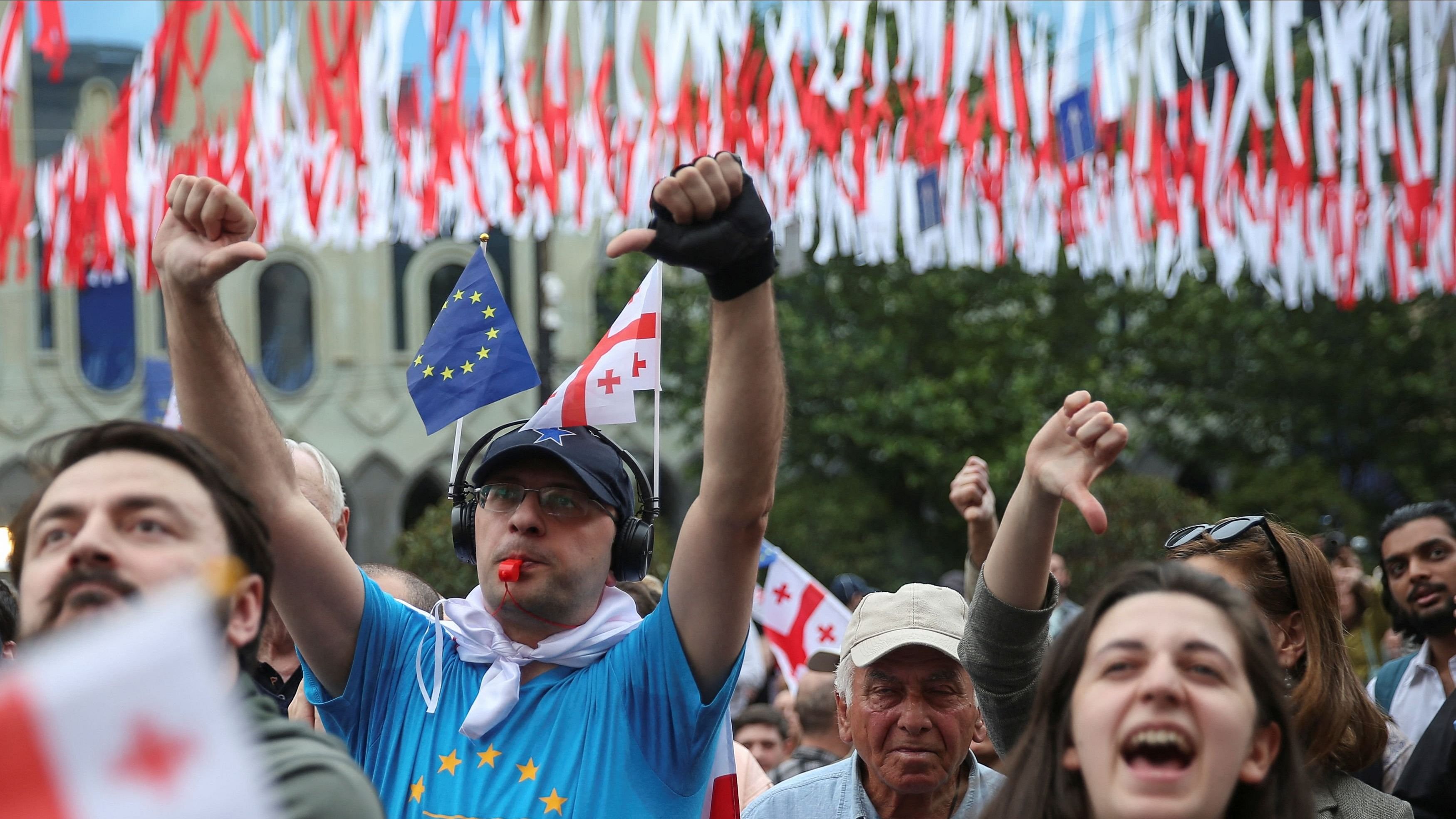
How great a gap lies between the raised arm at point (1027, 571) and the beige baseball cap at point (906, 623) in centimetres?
49

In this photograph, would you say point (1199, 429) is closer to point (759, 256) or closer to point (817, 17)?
point (817, 17)

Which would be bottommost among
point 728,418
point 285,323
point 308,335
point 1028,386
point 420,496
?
point 420,496

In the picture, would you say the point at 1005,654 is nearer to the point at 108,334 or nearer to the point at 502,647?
the point at 502,647

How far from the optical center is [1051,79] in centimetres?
1150

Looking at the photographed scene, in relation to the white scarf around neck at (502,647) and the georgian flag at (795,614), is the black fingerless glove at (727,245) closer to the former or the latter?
the white scarf around neck at (502,647)

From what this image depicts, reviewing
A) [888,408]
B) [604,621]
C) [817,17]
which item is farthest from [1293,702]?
[888,408]

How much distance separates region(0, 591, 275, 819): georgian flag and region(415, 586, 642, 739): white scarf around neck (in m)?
1.58

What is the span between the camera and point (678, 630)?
2887 mm

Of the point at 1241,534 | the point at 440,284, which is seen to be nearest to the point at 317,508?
the point at 1241,534

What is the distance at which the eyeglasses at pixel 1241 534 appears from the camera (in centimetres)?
333

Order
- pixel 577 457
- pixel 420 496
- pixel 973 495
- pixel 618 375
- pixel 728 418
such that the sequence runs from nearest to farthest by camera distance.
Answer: pixel 728 418 → pixel 577 457 → pixel 618 375 → pixel 973 495 → pixel 420 496

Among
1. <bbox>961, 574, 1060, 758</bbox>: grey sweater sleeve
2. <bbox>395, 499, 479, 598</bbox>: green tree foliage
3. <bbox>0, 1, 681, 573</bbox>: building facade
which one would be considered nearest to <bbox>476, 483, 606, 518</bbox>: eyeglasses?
<bbox>961, 574, 1060, 758</bbox>: grey sweater sleeve

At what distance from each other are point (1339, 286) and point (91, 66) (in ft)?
70.1

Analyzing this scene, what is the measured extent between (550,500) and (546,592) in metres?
0.21
